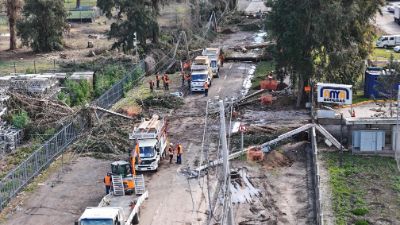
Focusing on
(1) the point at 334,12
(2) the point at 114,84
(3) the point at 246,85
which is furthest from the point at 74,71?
(1) the point at 334,12

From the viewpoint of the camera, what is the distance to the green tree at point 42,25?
7075 cm

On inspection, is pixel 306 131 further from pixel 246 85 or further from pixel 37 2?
pixel 37 2

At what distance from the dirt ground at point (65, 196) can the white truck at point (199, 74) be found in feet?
54.7

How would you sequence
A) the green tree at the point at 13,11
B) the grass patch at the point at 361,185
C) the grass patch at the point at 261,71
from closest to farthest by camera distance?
the grass patch at the point at 361,185 < the grass patch at the point at 261,71 < the green tree at the point at 13,11

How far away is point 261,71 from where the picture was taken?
63812 millimetres

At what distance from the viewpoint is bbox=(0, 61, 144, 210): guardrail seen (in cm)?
3444

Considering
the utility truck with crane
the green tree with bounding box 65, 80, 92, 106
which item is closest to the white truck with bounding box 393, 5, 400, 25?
the green tree with bounding box 65, 80, 92, 106

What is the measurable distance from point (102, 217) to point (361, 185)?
44.6 feet

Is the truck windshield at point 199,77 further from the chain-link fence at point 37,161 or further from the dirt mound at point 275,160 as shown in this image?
the dirt mound at point 275,160

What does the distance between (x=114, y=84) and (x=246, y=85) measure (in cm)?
1111

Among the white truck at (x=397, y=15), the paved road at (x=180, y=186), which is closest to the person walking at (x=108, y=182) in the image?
the paved road at (x=180, y=186)

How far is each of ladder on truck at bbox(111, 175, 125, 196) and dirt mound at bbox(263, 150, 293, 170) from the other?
9.33 metres

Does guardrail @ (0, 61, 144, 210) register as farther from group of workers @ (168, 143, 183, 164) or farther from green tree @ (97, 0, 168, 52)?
green tree @ (97, 0, 168, 52)

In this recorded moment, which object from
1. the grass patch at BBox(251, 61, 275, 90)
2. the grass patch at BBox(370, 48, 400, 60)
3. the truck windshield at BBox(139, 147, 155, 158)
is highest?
the grass patch at BBox(370, 48, 400, 60)
